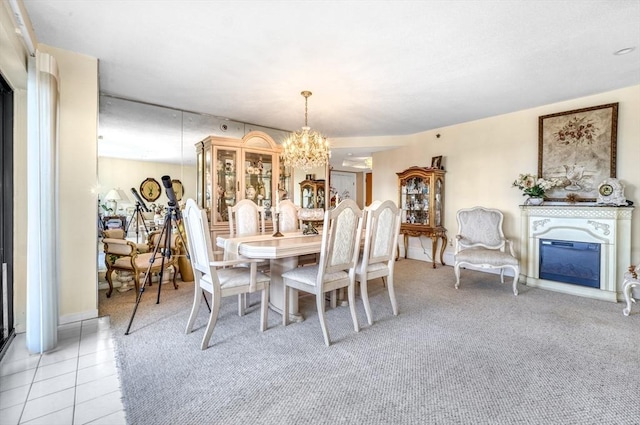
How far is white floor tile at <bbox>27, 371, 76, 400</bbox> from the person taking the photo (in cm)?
168

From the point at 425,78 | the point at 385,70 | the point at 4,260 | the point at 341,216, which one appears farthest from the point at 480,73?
the point at 4,260

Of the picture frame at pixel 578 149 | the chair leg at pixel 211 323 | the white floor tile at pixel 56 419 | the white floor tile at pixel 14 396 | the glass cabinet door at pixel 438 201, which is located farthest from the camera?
the glass cabinet door at pixel 438 201

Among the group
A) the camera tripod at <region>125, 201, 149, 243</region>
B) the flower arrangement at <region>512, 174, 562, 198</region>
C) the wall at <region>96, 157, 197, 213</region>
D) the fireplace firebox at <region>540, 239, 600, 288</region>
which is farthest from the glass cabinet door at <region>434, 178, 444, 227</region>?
the camera tripod at <region>125, 201, 149, 243</region>

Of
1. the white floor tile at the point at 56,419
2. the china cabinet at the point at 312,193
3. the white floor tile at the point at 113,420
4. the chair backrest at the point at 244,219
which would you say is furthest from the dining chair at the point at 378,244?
the china cabinet at the point at 312,193

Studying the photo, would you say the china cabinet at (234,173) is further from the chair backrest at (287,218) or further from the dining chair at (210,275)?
the dining chair at (210,275)

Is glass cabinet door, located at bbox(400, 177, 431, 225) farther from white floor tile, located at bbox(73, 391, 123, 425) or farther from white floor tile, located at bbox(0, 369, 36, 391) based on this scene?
white floor tile, located at bbox(0, 369, 36, 391)

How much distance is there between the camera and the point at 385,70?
291 cm

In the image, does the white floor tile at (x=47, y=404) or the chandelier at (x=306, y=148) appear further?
the chandelier at (x=306, y=148)

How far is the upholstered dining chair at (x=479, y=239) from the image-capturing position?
3731 mm

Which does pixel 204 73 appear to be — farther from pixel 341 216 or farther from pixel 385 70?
pixel 341 216

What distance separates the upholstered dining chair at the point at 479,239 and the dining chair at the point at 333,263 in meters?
1.96

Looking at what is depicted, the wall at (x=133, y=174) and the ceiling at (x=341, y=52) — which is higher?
the ceiling at (x=341, y=52)

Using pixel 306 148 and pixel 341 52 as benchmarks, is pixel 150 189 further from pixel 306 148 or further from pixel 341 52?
pixel 341 52

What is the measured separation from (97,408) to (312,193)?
14.5 feet
